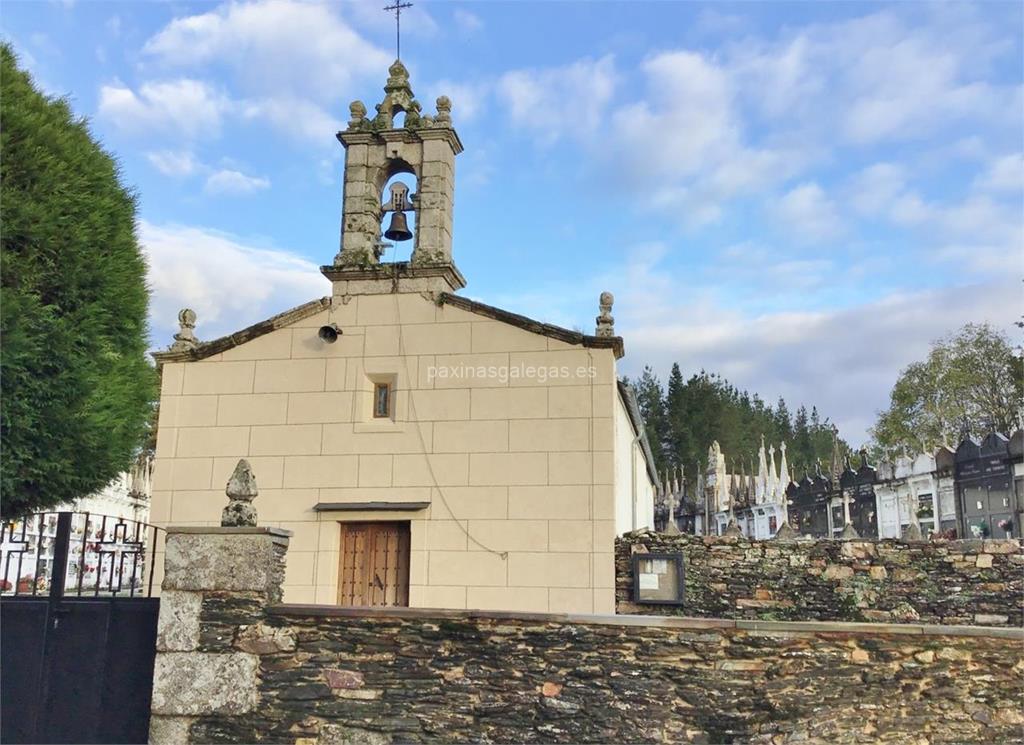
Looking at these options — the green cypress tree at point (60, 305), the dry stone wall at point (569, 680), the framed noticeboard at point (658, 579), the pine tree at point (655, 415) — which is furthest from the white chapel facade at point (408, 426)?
the pine tree at point (655, 415)

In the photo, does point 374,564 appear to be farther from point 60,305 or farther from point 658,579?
point 60,305

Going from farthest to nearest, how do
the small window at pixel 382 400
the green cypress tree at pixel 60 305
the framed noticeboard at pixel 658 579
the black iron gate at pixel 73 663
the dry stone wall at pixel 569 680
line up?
the small window at pixel 382 400 → the framed noticeboard at pixel 658 579 → the green cypress tree at pixel 60 305 → the black iron gate at pixel 73 663 → the dry stone wall at pixel 569 680

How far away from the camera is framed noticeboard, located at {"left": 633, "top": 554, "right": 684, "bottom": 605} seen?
10969 mm

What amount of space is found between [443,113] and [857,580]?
29.9 feet

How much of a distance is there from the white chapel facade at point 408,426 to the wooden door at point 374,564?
0.02m

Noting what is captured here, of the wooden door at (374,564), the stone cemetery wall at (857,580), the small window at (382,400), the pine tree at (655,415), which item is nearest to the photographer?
the wooden door at (374,564)

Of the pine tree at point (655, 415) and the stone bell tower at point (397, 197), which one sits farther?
the pine tree at point (655, 415)

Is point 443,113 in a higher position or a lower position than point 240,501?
higher

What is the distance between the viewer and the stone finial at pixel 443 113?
12.6 m

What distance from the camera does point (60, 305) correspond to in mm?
7668

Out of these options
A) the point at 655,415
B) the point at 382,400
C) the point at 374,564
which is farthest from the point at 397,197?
the point at 655,415

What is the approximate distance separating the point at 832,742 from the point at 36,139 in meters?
8.36

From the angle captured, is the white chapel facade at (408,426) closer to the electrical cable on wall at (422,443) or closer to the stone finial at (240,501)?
the electrical cable on wall at (422,443)

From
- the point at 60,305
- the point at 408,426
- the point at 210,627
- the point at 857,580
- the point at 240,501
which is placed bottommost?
the point at 210,627
